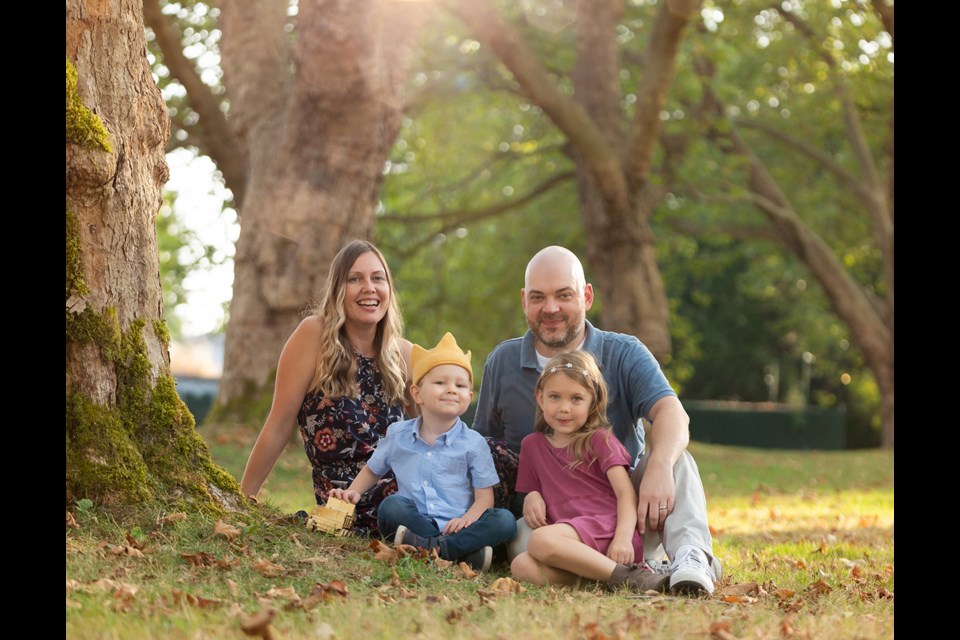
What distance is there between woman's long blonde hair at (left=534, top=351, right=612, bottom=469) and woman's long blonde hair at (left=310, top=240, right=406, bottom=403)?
3.69 feet

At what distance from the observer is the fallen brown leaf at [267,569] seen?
14.7 feet

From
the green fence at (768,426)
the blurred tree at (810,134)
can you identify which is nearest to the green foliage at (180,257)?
the blurred tree at (810,134)

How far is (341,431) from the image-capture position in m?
5.97

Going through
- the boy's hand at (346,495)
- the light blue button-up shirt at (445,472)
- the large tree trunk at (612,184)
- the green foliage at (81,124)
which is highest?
the large tree trunk at (612,184)

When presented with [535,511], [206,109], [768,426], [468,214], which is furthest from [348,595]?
[768,426]

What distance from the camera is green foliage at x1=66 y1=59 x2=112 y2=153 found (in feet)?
15.6

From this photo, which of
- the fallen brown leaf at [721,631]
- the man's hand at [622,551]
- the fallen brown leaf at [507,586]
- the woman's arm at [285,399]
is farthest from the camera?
the woman's arm at [285,399]

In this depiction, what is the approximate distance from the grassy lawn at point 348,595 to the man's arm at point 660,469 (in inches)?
16.7

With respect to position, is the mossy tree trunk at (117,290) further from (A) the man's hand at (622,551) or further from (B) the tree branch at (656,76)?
(B) the tree branch at (656,76)

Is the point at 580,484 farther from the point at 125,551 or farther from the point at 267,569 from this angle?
the point at 125,551

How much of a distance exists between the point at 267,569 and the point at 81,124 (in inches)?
80.2

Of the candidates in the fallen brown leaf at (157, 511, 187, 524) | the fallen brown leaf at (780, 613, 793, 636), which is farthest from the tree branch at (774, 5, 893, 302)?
the fallen brown leaf at (157, 511, 187, 524)

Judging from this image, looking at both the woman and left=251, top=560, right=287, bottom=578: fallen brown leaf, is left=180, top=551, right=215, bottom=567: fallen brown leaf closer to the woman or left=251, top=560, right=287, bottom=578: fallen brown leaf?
left=251, top=560, right=287, bottom=578: fallen brown leaf

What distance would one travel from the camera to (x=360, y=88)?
36.8 feet
